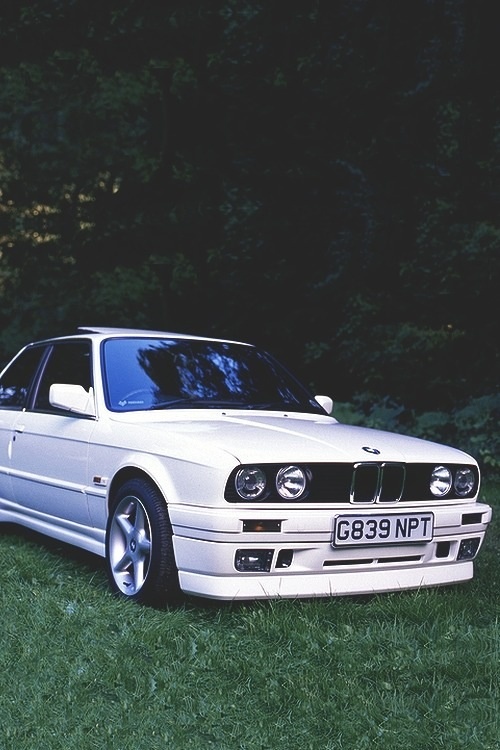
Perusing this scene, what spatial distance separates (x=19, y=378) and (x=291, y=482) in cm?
316

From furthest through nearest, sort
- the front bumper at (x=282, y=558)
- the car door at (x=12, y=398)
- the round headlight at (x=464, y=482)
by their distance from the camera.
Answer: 1. the car door at (x=12, y=398)
2. the round headlight at (x=464, y=482)
3. the front bumper at (x=282, y=558)

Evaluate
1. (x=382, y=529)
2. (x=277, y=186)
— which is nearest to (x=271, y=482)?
(x=382, y=529)

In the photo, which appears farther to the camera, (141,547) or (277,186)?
(277,186)

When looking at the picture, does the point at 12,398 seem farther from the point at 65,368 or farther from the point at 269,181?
the point at 269,181

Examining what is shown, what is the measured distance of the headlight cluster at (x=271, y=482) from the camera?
4.32 meters

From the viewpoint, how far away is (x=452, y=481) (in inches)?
194

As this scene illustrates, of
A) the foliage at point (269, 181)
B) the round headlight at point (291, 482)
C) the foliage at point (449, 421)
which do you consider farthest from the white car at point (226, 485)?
the foliage at point (269, 181)

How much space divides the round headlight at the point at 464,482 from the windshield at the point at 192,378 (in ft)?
4.05

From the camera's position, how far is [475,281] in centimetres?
1031

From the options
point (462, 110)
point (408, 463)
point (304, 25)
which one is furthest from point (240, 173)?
point (408, 463)

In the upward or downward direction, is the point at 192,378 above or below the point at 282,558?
above

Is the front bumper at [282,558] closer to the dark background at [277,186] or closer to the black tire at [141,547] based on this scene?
the black tire at [141,547]

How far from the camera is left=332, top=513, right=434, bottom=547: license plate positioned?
14.4ft

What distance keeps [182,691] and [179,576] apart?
87 cm
